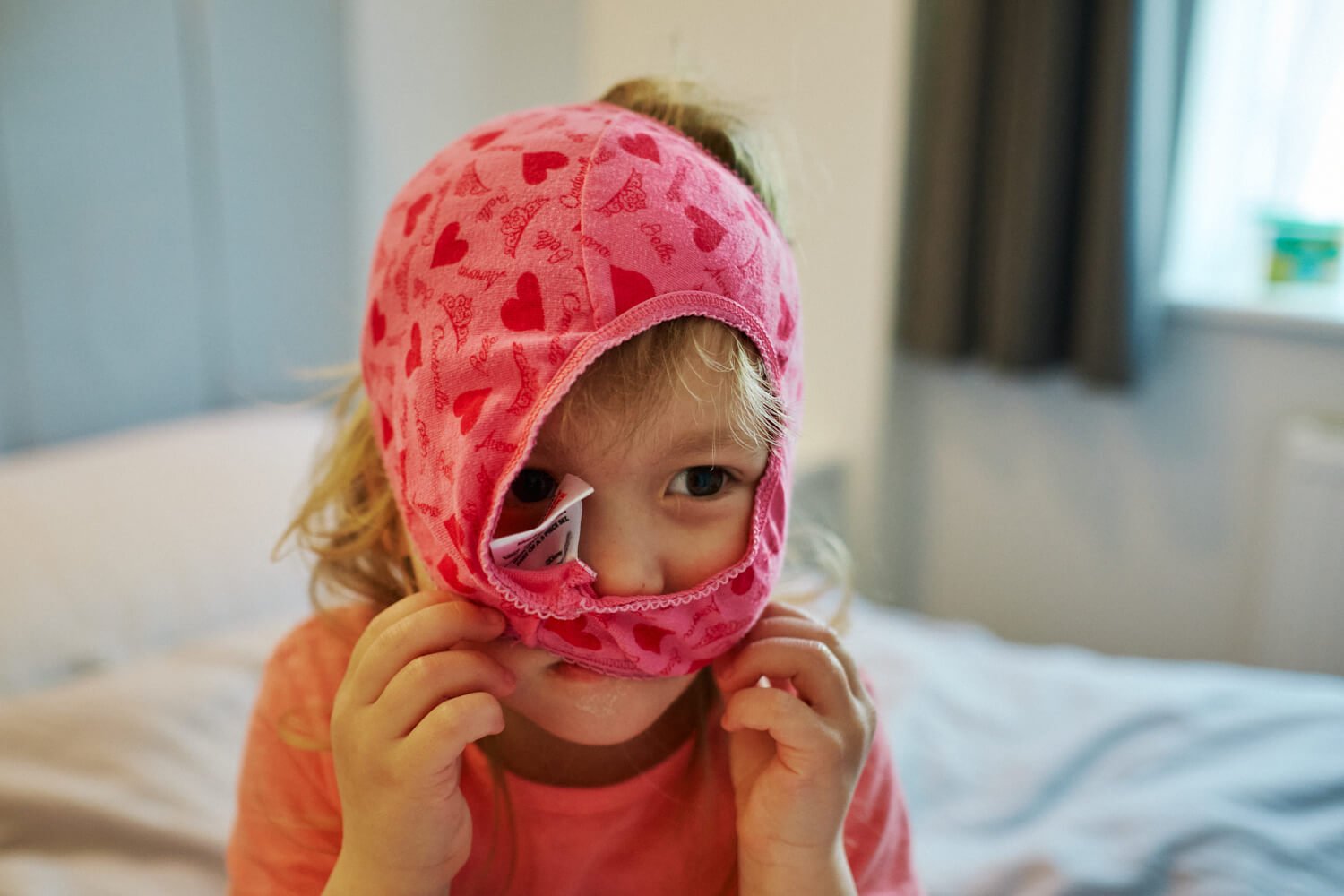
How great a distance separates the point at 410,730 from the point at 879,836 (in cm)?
37

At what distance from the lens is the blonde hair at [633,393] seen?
0.64 meters

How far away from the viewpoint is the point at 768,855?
2.45 feet

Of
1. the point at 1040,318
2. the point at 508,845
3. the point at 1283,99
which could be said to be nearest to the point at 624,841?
the point at 508,845

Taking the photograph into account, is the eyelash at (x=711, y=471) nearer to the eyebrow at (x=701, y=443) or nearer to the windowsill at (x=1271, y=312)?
the eyebrow at (x=701, y=443)

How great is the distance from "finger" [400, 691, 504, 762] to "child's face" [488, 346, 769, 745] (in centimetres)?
5

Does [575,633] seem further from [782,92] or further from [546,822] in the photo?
[782,92]

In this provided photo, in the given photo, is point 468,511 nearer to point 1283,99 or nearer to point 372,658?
point 372,658

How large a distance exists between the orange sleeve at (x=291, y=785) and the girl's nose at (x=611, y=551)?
0.97ft

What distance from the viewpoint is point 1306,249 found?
1843 millimetres

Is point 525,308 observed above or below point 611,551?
above

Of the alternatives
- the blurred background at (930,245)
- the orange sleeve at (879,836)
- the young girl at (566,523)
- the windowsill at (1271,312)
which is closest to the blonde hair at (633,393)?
the young girl at (566,523)

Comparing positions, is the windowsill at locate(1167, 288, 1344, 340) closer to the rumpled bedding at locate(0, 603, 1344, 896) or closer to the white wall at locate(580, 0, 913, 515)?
the white wall at locate(580, 0, 913, 515)

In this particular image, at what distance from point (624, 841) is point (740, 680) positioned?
192 millimetres

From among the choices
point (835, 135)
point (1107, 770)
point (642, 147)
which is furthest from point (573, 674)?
point (835, 135)
